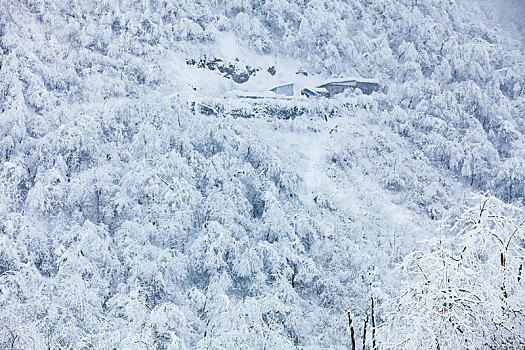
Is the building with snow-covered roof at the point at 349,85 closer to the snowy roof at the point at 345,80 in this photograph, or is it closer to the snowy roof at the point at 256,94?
the snowy roof at the point at 345,80

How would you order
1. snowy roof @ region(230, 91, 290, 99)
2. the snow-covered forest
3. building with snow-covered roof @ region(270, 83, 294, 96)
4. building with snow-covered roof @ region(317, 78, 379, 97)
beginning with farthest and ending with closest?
building with snow-covered roof @ region(317, 78, 379, 97), building with snow-covered roof @ region(270, 83, 294, 96), snowy roof @ region(230, 91, 290, 99), the snow-covered forest

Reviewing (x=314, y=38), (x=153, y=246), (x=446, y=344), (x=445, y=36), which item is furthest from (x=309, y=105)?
(x=446, y=344)

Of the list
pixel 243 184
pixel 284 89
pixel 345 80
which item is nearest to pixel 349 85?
pixel 345 80

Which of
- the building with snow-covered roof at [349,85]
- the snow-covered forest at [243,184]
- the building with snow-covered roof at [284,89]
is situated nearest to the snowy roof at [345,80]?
the building with snow-covered roof at [349,85]

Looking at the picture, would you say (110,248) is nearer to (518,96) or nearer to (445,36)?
(518,96)

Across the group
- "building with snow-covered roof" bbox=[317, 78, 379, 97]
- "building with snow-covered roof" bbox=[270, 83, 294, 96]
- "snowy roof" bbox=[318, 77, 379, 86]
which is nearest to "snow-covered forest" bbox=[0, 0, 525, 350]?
"building with snow-covered roof" bbox=[317, 78, 379, 97]

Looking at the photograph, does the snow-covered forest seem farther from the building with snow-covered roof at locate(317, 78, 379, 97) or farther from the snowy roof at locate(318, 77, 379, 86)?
the snowy roof at locate(318, 77, 379, 86)

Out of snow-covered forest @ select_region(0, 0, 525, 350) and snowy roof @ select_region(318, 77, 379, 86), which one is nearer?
snow-covered forest @ select_region(0, 0, 525, 350)

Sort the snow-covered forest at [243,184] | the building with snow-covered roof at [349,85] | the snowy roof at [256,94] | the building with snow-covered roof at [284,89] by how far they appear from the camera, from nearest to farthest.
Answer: the snow-covered forest at [243,184] → the snowy roof at [256,94] → the building with snow-covered roof at [284,89] → the building with snow-covered roof at [349,85]

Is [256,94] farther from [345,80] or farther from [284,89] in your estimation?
[345,80]
